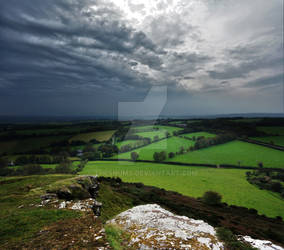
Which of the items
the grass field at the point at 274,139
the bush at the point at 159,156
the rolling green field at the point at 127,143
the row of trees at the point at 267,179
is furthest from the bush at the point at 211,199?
the grass field at the point at 274,139

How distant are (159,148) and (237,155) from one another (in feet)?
134

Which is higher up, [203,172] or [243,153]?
[243,153]

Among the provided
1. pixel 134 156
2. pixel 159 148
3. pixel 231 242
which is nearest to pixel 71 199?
pixel 231 242

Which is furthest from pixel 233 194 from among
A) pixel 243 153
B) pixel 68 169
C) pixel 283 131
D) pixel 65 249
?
pixel 283 131

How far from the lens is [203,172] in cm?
5322

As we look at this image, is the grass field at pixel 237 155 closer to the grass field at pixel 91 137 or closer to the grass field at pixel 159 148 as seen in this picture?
the grass field at pixel 159 148

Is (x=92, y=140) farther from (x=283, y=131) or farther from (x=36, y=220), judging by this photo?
(x=283, y=131)

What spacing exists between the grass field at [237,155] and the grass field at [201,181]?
8.17 m

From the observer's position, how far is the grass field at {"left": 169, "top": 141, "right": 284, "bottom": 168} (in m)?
57.1

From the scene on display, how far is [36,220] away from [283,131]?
12184 centimetres

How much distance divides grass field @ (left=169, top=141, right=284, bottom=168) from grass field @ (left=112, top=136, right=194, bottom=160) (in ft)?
26.1

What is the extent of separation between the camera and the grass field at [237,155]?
57.1m

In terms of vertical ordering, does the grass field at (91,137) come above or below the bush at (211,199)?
above

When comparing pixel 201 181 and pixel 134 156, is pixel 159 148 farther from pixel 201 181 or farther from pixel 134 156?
pixel 201 181
